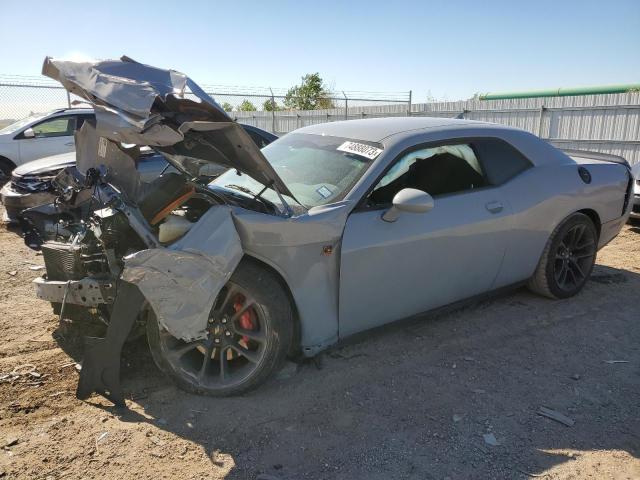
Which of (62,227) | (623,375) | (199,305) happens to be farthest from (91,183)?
(623,375)

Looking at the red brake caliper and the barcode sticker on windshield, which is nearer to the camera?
the red brake caliper

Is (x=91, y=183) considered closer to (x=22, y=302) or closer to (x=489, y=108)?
(x=22, y=302)

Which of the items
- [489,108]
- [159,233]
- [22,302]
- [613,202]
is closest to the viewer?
[159,233]

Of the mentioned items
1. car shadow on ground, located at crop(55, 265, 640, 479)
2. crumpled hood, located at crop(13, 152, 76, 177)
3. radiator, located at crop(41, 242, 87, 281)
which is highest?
crumpled hood, located at crop(13, 152, 76, 177)

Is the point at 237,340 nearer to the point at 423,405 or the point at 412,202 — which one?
the point at 423,405

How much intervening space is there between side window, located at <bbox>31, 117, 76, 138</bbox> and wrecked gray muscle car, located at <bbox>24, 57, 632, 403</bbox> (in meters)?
7.48

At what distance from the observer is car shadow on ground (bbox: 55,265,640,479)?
2535 mm

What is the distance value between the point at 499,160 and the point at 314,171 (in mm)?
1562

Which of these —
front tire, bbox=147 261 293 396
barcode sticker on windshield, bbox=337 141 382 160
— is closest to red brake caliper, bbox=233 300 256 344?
front tire, bbox=147 261 293 396

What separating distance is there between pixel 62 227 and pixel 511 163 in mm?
3425

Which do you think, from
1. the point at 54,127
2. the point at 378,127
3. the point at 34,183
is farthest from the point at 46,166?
the point at 378,127

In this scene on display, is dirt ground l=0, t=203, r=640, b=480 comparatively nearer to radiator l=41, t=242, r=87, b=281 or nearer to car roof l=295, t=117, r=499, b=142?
radiator l=41, t=242, r=87, b=281

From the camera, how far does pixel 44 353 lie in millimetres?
3479

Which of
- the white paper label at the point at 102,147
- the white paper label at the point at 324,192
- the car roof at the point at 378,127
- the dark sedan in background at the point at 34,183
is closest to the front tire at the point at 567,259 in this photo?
the car roof at the point at 378,127
